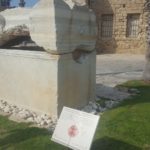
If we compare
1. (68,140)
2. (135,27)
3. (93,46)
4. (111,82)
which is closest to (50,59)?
(93,46)

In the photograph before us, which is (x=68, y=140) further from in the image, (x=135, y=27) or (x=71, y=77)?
(x=135, y=27)

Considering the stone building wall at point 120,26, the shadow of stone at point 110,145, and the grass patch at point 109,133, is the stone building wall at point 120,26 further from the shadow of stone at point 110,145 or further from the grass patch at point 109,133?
the shadow of stone at point 110,145

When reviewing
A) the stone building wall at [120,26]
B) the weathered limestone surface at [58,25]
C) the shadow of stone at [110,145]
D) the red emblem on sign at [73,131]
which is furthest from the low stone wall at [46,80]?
the stone building wall at [120,26]

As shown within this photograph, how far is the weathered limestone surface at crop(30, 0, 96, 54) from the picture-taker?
5.28 metres

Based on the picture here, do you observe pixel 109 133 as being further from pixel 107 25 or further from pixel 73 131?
pixel 107 25

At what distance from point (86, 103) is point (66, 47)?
4.82ft

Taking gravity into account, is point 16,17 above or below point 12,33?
above

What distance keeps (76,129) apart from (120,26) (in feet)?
56.6

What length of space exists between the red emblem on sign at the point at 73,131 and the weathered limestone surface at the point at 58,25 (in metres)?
1.91

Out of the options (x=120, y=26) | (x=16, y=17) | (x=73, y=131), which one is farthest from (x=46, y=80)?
(x=120, y=26)

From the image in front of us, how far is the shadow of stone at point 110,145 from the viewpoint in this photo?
14.5ft

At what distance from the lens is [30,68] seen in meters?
5.97

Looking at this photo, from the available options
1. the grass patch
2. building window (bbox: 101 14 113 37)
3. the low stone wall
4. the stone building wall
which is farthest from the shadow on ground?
building window (bbox: 101 14 113 37)

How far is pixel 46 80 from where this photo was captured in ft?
18.6
